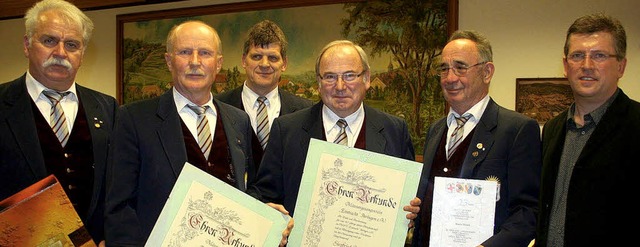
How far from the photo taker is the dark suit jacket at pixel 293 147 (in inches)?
102

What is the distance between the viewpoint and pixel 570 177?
2398 millimetres

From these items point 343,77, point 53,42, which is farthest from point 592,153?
point 53,42

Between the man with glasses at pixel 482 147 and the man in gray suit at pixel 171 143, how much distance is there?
0.99m

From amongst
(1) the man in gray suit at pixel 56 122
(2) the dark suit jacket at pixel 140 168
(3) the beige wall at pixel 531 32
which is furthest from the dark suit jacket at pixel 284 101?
(3) the beige wall at pixel 531 32

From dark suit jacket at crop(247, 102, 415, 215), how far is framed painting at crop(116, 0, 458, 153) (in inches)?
133

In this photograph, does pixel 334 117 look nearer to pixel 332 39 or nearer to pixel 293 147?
pixel 293 147

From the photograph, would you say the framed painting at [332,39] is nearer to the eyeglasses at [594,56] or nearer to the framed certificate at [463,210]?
the eyeglasses at [594,56]

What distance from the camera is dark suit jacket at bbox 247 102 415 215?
259 centimetres

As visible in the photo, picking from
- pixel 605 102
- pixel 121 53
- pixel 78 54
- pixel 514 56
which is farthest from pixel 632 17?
pixel 121 53

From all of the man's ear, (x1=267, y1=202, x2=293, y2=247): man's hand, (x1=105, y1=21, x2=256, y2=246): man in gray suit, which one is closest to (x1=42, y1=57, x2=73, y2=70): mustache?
(x1=105, y1=21, x2=256, y2=246): man in gray suit

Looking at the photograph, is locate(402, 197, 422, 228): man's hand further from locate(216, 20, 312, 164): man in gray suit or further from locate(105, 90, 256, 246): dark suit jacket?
locate(216, 20, 312, 164): man in gray suit

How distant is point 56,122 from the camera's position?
9.17 feet

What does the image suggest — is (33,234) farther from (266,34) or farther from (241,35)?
(241,35)

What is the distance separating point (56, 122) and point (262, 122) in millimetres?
1294
